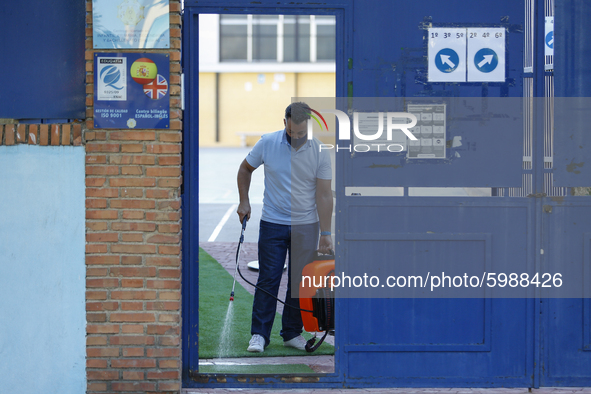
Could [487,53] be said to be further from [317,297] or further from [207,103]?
[207,103]

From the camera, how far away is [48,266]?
4148 mm

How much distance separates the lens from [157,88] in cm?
408

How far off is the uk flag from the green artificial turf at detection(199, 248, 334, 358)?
2324 mm

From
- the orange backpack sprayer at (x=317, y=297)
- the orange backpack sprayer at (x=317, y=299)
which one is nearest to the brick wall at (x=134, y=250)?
the orange backpack sprayer at (x=317, y=299)

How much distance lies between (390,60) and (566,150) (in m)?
1.40

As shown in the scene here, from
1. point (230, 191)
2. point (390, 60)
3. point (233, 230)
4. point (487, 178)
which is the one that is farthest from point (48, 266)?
point (230, 191)

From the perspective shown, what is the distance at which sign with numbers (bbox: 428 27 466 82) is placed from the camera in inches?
169

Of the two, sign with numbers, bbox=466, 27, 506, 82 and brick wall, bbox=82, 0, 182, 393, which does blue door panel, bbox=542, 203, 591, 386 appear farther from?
brick wall, bbox=82, 0, 182, 393

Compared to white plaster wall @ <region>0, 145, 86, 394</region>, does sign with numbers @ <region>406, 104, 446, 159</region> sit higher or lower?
higher

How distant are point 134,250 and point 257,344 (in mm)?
1729

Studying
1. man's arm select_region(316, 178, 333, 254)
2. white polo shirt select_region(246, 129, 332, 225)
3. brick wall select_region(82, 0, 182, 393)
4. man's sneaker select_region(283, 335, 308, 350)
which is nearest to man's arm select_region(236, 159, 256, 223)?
white polo shirt select_region(246, 129, 332, 225)

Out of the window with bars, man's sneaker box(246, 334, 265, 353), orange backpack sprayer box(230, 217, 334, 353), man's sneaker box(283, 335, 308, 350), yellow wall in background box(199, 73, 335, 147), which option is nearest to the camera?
orange backpack sprayer box(230, 217, 334, 353)

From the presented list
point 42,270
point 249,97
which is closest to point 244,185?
point 42,270

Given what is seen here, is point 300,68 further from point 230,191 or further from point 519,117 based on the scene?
point 519,117
